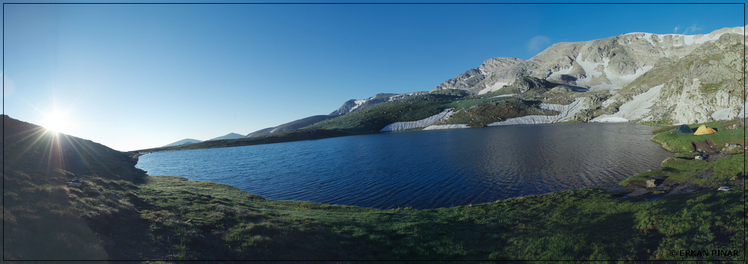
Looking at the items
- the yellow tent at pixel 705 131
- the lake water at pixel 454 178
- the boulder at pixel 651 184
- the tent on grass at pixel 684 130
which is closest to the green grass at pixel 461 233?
the boulder at pixel 651 184

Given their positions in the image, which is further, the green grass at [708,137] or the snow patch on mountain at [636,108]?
the snow patch on mountain at [636,108]

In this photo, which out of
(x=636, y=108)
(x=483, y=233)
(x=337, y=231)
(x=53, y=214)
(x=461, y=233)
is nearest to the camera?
(x=53, y=214)

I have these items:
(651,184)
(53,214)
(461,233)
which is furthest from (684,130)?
(53,214)

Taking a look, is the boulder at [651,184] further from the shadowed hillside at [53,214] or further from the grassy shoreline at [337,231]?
the shadowed hillside at [53,214]

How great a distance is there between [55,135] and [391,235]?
165ft

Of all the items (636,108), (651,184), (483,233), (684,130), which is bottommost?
(651,184)

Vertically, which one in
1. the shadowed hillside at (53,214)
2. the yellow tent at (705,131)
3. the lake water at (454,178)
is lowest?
the lake water at (454,178)

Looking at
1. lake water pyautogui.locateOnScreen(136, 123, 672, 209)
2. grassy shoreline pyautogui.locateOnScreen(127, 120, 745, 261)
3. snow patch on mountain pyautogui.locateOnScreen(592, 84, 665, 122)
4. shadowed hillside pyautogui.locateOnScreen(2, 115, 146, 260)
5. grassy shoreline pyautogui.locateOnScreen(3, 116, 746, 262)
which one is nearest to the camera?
shadowed hillside pyautogui.locateOnScreen(2, 115, 146, 260)

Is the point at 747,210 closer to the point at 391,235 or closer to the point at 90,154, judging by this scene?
the point at 391,235

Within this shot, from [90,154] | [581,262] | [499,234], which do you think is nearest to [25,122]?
[90,154]

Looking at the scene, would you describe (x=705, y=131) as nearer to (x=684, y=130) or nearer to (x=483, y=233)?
(x=684, y=130)

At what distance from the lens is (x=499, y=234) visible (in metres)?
17.5

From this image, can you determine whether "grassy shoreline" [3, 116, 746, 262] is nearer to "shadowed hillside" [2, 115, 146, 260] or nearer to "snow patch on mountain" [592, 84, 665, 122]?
"shadowed hillside" [2, 115, 146, 260]

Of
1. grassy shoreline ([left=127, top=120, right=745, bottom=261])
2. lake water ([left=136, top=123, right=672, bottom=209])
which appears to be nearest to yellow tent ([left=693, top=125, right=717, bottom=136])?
lake water ([left=136, top=123, right=672, bottom=209])
